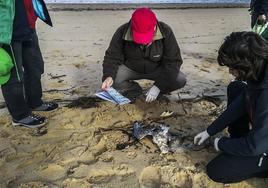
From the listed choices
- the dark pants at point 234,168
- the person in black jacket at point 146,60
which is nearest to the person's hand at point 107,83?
the person in black jacket at point 146,60

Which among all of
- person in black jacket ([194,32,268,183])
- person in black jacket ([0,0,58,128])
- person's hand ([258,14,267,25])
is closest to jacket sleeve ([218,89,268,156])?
person in black jacket ([194,32,268,183])

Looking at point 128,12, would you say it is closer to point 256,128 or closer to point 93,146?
point 93,146

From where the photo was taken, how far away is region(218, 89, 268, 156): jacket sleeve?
2.09 m

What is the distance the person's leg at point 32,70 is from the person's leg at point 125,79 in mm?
708

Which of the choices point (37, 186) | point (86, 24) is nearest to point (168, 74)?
point (37, 186)

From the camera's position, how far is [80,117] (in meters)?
3.31

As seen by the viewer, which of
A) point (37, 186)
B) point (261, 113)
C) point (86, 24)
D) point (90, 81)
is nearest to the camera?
point (261, 113)

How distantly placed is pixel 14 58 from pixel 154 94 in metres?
1.21

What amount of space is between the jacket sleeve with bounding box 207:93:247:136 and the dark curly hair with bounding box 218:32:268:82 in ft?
1.40

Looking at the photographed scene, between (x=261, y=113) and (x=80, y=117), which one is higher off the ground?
(x=261, y=113)

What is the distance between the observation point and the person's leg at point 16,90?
2.92 metres

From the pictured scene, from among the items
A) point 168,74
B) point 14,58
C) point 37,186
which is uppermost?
point 14,58

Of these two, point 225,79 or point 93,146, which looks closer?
point 93,146

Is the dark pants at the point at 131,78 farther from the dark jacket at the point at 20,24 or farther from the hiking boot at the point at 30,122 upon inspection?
the dark jacket at the point at 20,24
